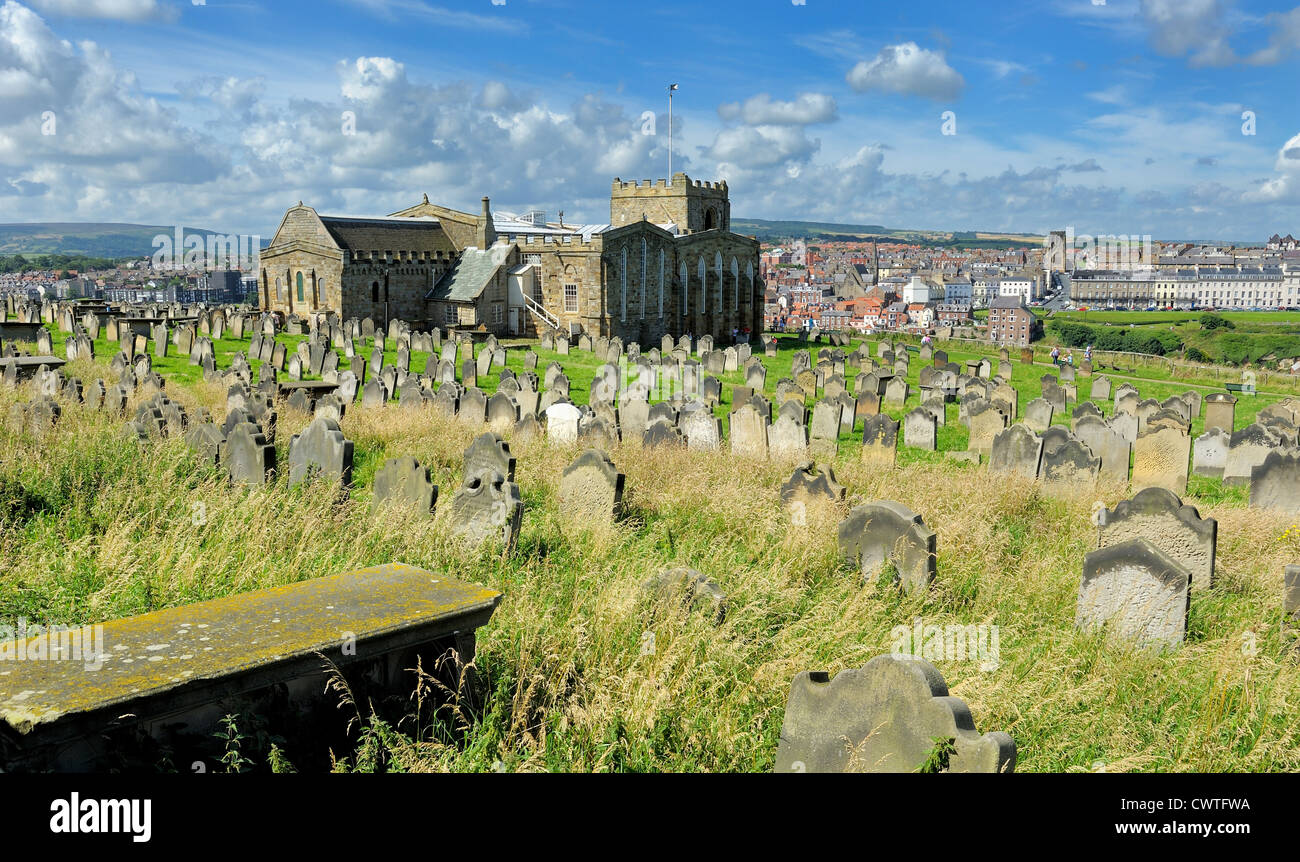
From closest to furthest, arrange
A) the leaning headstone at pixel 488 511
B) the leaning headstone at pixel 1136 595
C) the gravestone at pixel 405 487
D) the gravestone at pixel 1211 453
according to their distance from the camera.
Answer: the leaning headstone at pixel 1136 595, the leaning headstone at pixel 488 511, the gravestone at pixel 405 487, the gravestone at pixel 1211 453

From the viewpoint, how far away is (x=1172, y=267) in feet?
592

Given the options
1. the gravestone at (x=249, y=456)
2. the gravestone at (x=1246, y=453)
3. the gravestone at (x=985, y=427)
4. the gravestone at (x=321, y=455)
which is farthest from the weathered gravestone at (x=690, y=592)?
the gravestone at (x=1246, y=453)

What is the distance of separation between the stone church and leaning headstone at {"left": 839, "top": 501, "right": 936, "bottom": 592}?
3490 cm

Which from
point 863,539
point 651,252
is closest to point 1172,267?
point 651,252

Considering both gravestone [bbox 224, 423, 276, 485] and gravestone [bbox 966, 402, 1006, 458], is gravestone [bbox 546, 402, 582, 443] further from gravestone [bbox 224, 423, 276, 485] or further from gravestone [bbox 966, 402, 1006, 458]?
gravestone [bbox 966, 402, 1006, 458]

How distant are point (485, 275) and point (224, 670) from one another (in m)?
40.7

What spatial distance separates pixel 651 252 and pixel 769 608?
137 feet

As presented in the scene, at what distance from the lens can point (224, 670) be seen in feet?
11.6

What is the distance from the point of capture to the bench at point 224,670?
327 cm

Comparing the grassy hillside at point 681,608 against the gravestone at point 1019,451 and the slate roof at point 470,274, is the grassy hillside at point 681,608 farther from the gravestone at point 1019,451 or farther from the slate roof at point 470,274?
the slate roof at point 470,274

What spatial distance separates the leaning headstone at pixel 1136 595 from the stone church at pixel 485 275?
119 feet

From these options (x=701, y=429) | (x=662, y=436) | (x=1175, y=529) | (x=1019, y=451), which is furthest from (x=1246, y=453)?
(x=662, y=436)

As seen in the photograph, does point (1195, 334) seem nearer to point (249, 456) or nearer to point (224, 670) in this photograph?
point (249, 456)

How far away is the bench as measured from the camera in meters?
3.27
